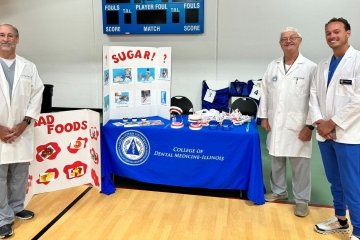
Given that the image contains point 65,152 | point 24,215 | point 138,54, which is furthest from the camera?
point 138,54

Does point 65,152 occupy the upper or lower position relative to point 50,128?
lower

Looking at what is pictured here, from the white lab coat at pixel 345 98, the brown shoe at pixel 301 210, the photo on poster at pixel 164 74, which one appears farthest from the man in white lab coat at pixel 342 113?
the photo on poster at pixel 164 74

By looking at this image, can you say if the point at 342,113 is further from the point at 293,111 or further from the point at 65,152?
the point at 65,152

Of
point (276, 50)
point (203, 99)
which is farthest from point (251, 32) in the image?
point (203, 99)

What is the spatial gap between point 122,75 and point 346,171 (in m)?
2.10

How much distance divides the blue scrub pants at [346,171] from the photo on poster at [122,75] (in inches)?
72.5

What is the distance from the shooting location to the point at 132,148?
10.3 feet

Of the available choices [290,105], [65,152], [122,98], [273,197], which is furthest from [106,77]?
[273,197]

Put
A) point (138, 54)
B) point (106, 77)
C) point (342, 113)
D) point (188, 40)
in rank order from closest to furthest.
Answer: point (342, 113)
point (106, 77)
point (138, 54)
point (188, 40)

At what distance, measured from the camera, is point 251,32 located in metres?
5.42

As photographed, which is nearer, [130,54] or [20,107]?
[20,107]

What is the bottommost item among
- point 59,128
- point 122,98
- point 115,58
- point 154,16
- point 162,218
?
point 162,218

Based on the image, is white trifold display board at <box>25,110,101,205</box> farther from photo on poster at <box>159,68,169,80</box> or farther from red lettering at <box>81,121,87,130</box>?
photo on poster at <box>159,68,169,80</box>

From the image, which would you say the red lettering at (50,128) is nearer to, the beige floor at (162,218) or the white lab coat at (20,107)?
the white lab coat at (20,107)
